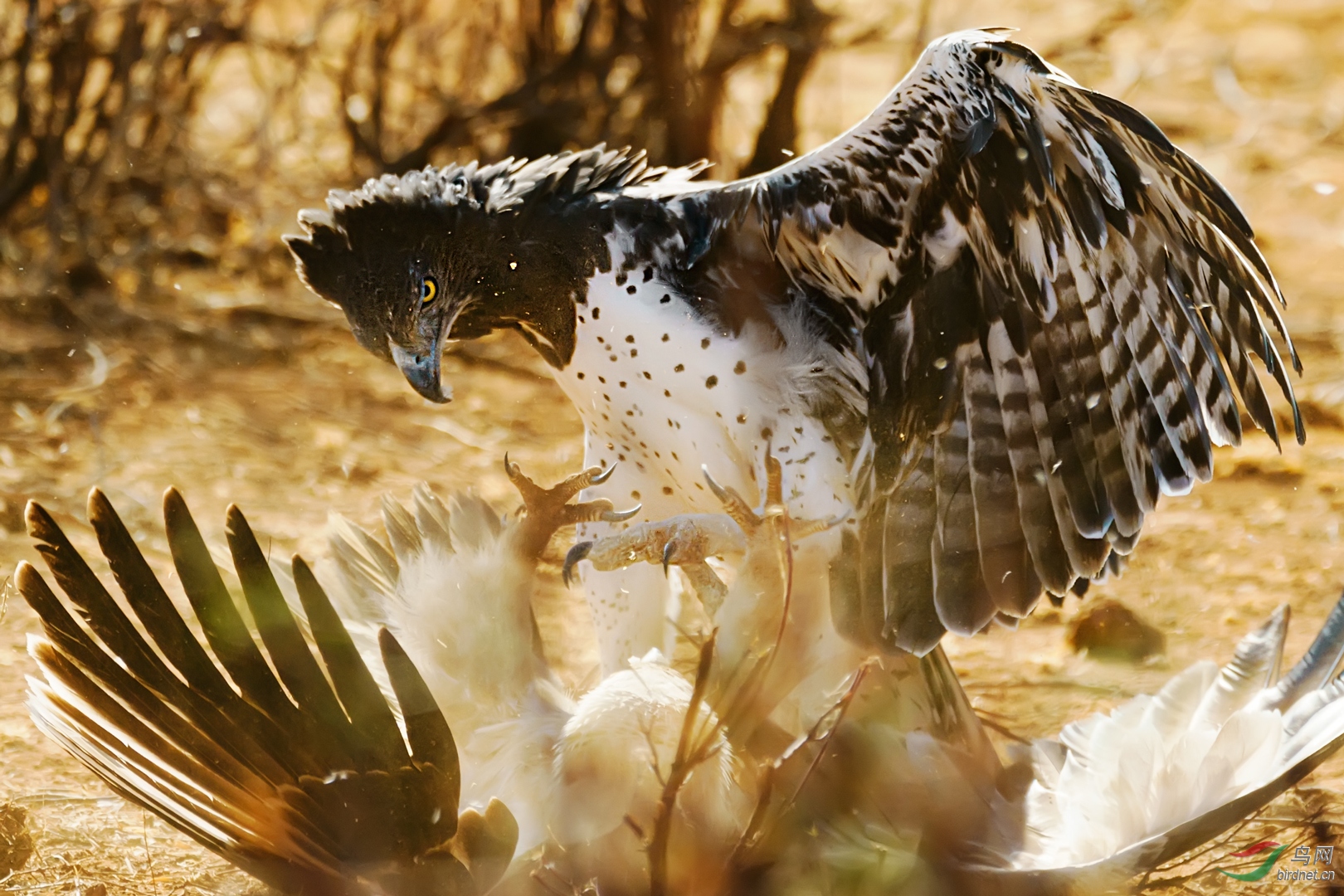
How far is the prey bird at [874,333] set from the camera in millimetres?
2418

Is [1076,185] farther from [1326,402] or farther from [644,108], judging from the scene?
[644,108]

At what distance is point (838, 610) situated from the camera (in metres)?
2.63

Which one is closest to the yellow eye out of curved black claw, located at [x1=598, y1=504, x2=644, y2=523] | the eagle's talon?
the eagle's talon

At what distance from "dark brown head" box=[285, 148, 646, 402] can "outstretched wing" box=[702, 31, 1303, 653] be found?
30 centimetres

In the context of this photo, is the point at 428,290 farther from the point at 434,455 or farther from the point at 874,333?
the point at 434,455

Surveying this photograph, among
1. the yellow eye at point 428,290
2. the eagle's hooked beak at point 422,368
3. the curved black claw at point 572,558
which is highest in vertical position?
the yellow eye at point 428,290

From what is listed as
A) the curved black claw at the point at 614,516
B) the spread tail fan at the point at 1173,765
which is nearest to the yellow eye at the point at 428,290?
the curved black claw at the point at 614,516

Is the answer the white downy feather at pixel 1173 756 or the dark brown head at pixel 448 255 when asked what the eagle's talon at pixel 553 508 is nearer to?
the dark brown head at pixel 448 255

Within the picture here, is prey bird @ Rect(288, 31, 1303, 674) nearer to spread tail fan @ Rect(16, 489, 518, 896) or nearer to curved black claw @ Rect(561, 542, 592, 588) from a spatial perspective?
curved black claw @ Rect(561, 542, 592, 588)

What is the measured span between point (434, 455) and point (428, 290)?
81.3 inches

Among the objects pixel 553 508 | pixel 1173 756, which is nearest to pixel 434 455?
pixel 553 508

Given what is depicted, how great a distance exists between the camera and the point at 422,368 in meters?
2.61

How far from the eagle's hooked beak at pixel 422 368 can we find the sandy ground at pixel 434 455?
0.96 metres

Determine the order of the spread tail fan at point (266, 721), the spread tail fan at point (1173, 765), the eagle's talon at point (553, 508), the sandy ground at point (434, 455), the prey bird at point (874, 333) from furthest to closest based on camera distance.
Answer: the sandy ground at point (434, 455) → the eagle's talon at point (553, 508) → the prey bird at point (874, 333) → the spread tail fan at point (1173, 765) → the spread tail fan at point (266, 721)
